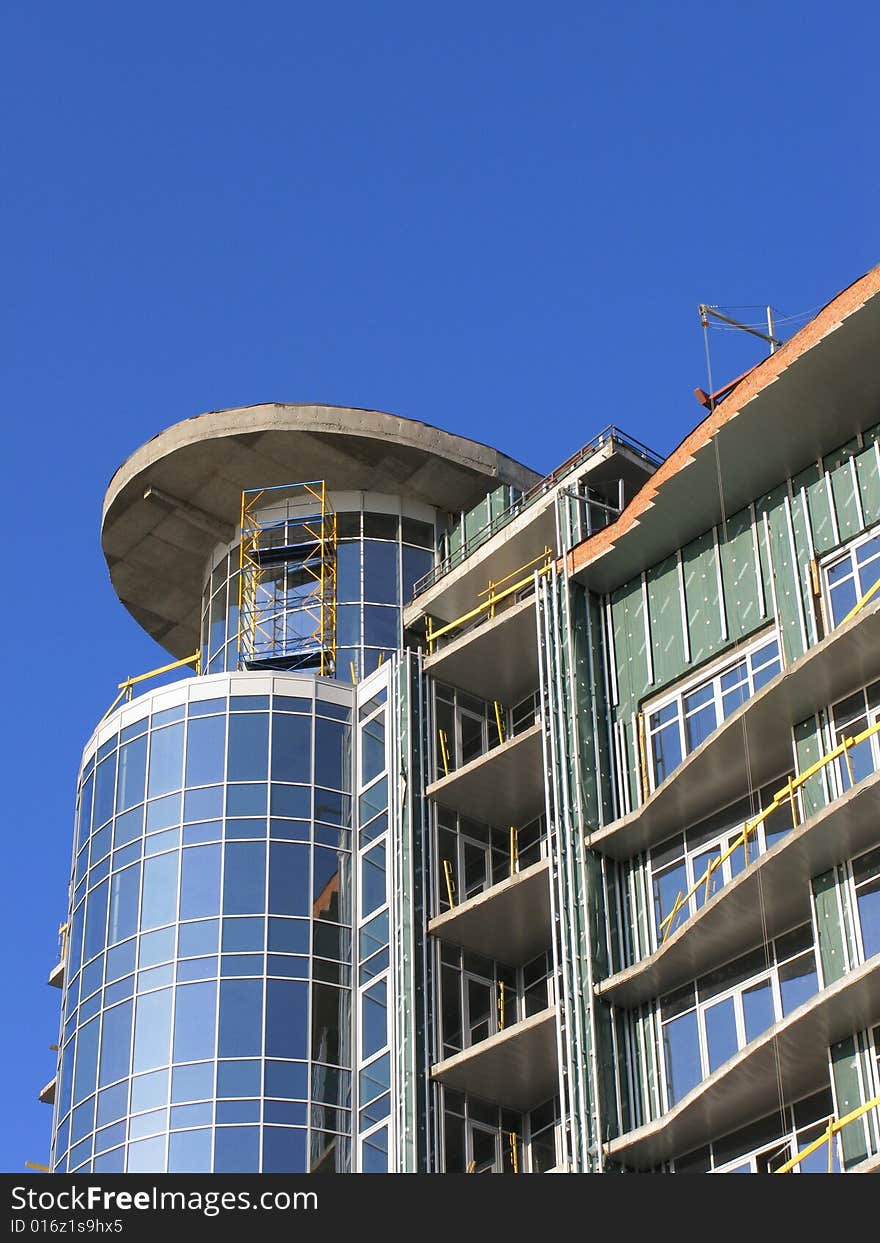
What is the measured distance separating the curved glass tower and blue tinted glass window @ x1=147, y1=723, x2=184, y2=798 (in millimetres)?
49

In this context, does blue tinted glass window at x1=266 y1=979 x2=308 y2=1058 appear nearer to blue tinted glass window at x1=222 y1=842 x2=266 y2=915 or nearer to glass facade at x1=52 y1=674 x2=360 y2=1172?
glass facade at x1=52 y1=674 x2=360 y2=1172

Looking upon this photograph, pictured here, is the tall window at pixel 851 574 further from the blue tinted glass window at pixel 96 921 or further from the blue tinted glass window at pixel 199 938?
the blue tinted glass window at pixel 96 921

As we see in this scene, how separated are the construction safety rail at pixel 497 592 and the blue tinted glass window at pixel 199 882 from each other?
7014 mm

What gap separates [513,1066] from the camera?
139 ft

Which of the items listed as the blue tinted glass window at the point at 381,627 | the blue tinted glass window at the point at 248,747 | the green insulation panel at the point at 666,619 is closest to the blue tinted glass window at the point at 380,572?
the blue tinted glass window at the point at 381,627

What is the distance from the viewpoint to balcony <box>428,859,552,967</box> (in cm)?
4278

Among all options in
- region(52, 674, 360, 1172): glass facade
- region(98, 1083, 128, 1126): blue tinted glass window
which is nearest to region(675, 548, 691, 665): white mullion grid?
region(52, 674, 360, 1172): glass facade

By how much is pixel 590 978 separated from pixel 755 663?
6649mm

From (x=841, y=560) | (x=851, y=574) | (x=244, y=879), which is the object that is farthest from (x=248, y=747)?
(x=851, y=574)

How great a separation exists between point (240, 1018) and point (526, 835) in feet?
25.1

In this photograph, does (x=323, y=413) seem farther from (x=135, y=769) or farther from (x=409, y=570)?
(x=135, y=769)


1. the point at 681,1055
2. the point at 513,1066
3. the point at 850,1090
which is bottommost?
the point at 850,1090

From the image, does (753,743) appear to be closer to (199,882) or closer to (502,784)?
(502,784)

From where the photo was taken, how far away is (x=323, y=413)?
174 feet
